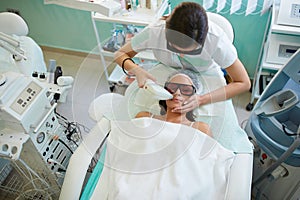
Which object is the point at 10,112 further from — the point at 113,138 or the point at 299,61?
the point at 299,61

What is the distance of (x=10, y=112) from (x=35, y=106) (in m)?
0.12

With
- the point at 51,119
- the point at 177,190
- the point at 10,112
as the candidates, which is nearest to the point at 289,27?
the point at 177,190

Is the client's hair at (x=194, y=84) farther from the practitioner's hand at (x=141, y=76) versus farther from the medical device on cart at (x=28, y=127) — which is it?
the medical device on cart at (x=28, y=127)

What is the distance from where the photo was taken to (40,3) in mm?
2572

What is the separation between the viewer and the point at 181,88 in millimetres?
1435

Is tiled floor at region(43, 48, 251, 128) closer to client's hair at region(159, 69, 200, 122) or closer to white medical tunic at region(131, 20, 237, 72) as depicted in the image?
white medical tunic at region(131, 20, 237, 72)

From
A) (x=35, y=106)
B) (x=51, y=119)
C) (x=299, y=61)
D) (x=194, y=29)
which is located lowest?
(x=51, y=119)

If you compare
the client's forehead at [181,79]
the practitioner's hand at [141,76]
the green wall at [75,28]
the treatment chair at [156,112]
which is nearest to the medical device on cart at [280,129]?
the treatment chair at [156,112]

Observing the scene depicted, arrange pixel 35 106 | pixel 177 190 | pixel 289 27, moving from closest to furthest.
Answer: pixel 177 190
pixel 35 106
pixel 289 27

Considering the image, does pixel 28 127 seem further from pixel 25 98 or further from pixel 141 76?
pixel 141 76

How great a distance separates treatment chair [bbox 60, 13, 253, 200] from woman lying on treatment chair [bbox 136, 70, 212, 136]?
4 cm

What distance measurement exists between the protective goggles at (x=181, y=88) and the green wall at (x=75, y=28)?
2.93ft

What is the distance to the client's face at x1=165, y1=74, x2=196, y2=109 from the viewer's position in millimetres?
1419

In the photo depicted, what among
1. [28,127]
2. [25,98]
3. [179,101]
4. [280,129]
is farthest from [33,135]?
[280,129]
